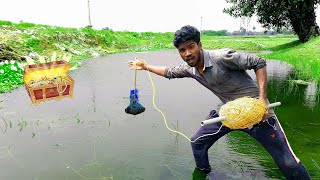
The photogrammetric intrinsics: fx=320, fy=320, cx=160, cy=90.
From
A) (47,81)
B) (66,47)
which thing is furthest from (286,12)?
(47,81)

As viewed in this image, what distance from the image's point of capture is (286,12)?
25281mm

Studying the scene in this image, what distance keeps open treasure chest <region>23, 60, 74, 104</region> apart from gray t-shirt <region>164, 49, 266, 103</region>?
4.85 feet

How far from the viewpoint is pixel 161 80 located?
11.7 metres

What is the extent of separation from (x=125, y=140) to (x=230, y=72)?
2660 mm

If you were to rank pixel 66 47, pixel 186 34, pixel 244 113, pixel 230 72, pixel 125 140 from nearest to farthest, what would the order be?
pixel 244 113
pixel 186 34
pixel 230 72
pixel 125 140
pixel 66 47

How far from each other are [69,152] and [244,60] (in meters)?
3.04

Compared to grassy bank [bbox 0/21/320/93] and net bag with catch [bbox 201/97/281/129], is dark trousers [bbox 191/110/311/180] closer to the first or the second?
net bag with catch [bbox 201/97/281/129]

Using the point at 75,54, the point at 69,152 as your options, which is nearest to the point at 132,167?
the point at 69,152

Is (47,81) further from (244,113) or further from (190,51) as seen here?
(244,113)

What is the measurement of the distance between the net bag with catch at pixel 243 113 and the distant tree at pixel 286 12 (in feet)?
73.1

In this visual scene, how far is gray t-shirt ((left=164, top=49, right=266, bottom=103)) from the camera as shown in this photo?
319 centimetres

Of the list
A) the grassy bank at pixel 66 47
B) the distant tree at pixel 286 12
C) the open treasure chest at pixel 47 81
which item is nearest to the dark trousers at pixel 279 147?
the open treasure chest at pixel 47 81

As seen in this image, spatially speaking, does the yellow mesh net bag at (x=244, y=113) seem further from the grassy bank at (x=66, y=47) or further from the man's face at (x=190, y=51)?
the grassy bank at (x=66, y=47)

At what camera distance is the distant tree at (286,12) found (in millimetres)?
24188
